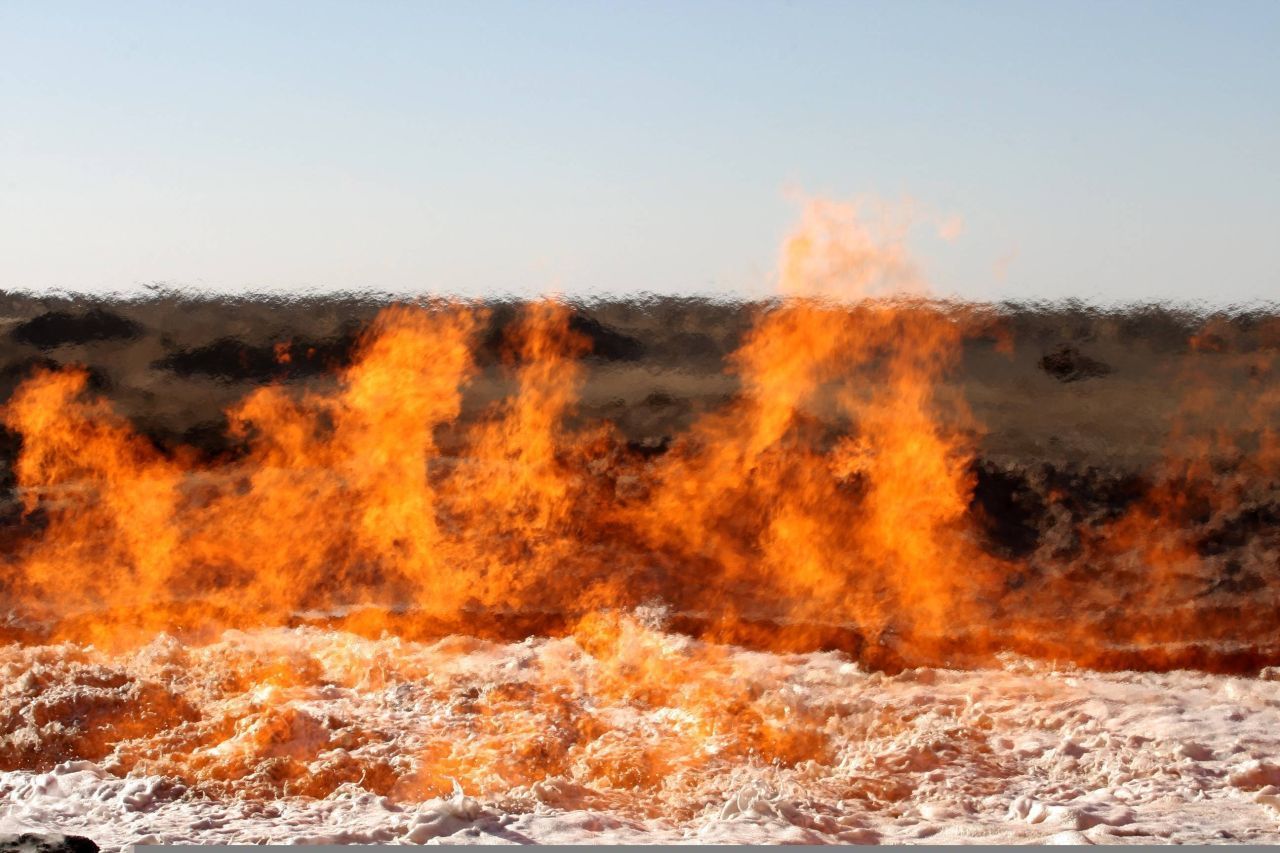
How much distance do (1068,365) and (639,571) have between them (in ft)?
25.1

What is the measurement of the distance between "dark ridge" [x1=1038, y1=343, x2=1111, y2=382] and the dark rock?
12477mm

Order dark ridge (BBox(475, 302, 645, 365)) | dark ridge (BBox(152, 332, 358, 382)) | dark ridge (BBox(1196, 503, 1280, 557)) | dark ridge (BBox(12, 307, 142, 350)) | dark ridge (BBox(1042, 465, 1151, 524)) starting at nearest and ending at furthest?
dark ridge (BBox(1196, 503, 1280, 557)) < dark ridge (BBox(1042, 465, 1151, 524)) < dark ridge (BBox(475, 302, 645, 365)) < dark ridge (BBox(152, 332, 358, 382)) < dark ridge (BBox(12, 307, 142, 350))

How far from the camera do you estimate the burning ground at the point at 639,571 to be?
216 inches

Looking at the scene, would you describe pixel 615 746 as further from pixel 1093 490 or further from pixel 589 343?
pixel 589 343

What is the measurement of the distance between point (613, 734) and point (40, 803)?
9.22ft

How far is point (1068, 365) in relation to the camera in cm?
1420

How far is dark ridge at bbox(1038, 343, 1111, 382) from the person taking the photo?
1400 cm

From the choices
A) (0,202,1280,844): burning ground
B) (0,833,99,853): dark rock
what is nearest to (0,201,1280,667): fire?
(0,202,1280,844): burning ground

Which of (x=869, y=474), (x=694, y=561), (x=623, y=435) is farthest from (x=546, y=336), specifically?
(x=694, y=561)

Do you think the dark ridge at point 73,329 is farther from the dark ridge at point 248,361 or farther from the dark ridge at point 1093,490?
the dark ridge at point 1093,490

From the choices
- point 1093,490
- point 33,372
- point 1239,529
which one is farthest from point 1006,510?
point 33,372

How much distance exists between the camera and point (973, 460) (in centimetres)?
1257

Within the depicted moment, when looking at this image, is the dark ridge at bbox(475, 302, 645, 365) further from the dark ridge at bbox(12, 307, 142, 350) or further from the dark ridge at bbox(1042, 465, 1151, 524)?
the dark ridge at bbox(1042, 465, 1151, 524)

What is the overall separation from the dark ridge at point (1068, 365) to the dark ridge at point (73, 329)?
39.4ft
